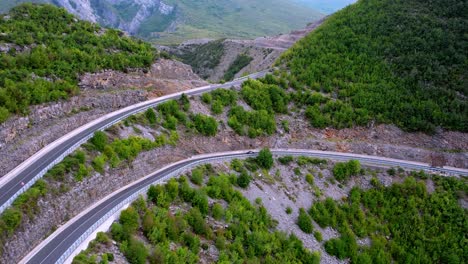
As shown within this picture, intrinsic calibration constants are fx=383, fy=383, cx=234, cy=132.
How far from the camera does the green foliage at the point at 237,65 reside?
344ft

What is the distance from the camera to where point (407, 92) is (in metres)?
61.8

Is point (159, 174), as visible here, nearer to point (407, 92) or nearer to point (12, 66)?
point (12, 66)

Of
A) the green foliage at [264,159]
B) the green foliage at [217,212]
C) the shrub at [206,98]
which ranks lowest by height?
the green foliage at [264,159]

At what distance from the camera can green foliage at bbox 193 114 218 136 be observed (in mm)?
46719

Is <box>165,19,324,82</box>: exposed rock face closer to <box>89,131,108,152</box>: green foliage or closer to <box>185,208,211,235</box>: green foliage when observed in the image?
<box>89,131,108,152</box>: green foliage

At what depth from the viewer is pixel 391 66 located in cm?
6644

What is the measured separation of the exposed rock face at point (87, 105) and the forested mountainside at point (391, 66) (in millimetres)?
20544

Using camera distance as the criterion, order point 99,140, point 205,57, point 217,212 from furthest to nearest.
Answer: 1. point 205,57
2. point 99,140
3. point 217,212

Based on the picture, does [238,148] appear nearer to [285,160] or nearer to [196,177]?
[285,160]

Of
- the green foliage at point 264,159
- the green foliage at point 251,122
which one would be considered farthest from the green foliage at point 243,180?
the green foliage at point 251,122

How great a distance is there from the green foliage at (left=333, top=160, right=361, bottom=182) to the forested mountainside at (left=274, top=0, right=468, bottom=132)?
8749mm

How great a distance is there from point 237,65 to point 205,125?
2573 inches

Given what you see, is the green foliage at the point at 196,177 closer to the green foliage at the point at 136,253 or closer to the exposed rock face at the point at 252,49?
the green foliage at the point at 136,253

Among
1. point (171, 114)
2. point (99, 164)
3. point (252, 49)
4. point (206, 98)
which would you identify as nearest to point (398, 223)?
point (206, 98)
